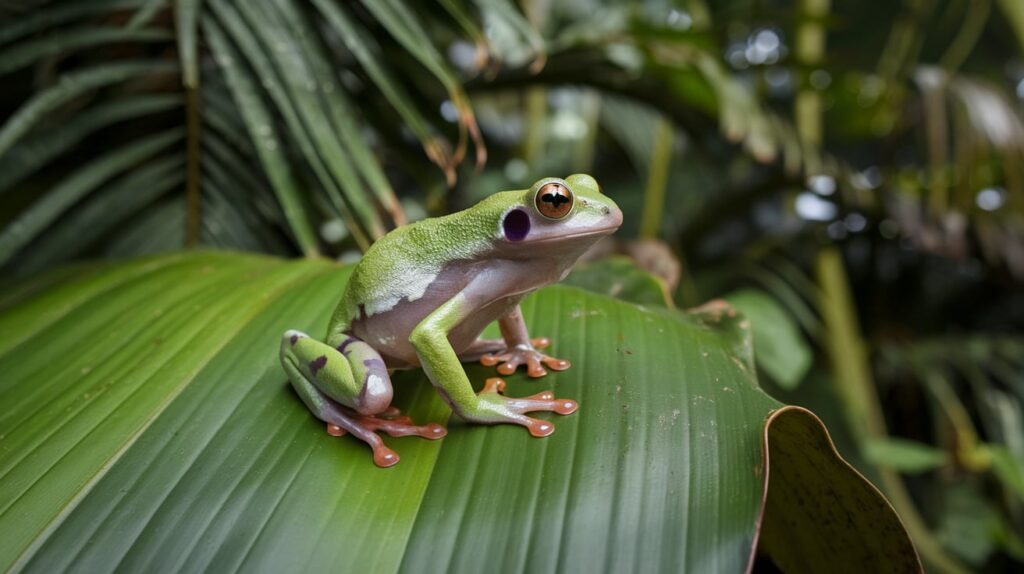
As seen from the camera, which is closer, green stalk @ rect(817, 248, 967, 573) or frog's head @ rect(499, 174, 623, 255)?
frog's head @ rect(499, 174, 623, 255)

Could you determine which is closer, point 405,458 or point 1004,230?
point 405,458

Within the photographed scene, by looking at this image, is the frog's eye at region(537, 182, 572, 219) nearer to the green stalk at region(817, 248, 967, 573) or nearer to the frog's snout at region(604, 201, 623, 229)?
the frog's snout at region(604, 201, 623, 229)

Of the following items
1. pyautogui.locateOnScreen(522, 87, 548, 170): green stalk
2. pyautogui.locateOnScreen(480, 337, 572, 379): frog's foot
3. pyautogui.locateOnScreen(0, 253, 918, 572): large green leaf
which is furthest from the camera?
pyautogui.locateOnScreen(522, 87, 548, 170): green stalk

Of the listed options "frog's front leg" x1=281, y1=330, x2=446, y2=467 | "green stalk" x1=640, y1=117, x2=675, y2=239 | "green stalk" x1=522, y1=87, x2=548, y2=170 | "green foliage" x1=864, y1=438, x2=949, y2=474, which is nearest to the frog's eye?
"frog's front leg" x1=281, y1=330, x2=446, y2=467

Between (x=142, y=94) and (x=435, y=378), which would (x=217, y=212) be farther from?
(x=435, y=378)

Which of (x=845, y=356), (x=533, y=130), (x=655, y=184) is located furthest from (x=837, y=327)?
(x=533, y=130)

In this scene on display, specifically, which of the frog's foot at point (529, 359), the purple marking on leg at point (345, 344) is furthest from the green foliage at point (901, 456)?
the purple marking on leg at point (345, 344)

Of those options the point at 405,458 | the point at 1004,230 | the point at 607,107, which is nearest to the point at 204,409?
the point at 405,458

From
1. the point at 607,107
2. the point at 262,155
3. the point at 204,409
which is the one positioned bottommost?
the point at 607,107
